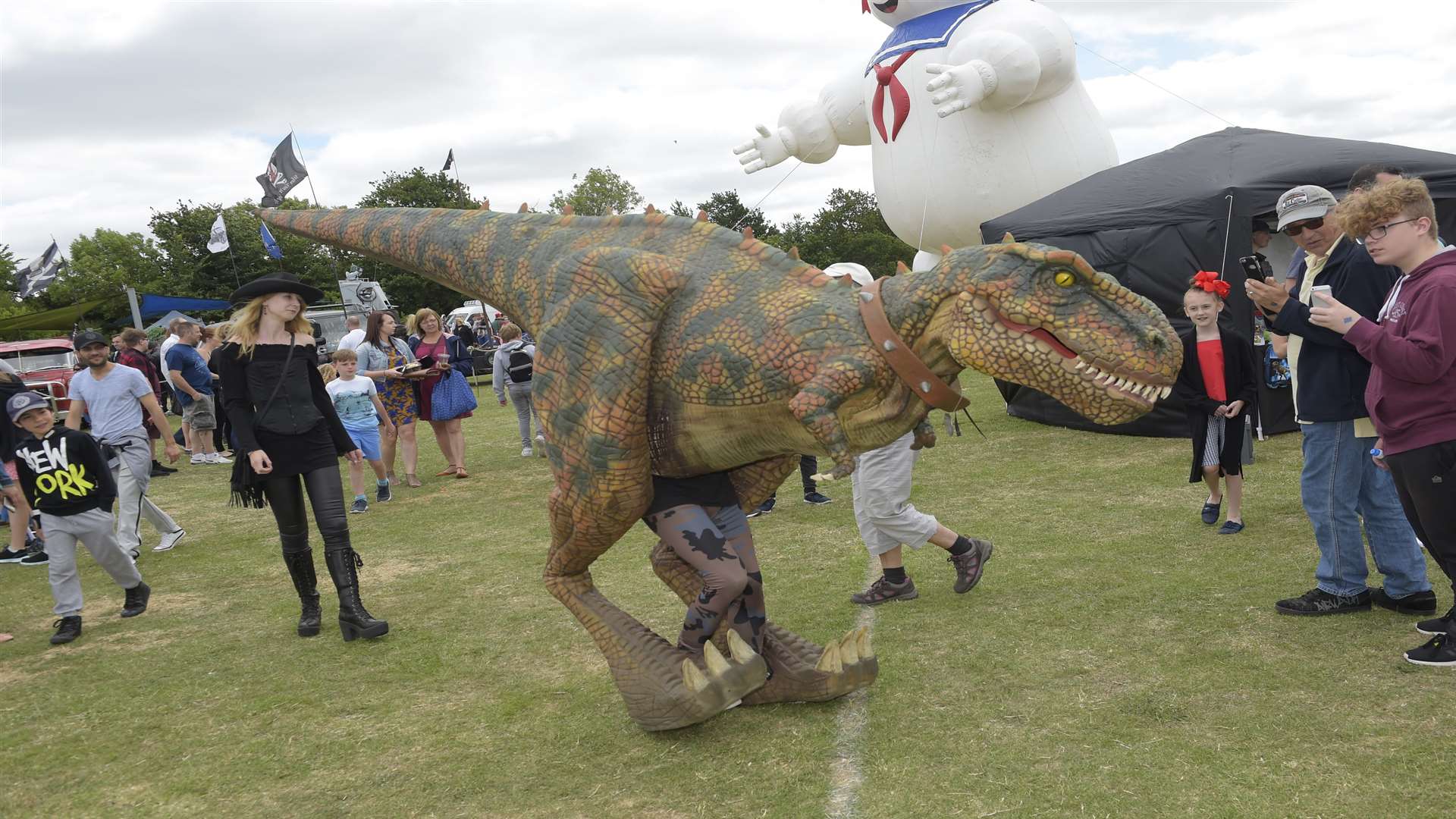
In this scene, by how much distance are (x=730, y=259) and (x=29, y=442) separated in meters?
4.27

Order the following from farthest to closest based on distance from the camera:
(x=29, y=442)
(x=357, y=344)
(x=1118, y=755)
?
(x=357, y=344), (x=29, y=442), (x=1118, y=755)

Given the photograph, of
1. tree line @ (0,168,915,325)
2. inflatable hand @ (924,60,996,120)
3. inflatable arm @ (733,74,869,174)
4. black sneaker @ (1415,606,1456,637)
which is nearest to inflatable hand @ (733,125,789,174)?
inflatable arm @ (733,74,869,174)

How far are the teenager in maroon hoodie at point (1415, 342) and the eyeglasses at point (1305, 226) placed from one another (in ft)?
2.03

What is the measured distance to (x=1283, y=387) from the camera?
834 cm

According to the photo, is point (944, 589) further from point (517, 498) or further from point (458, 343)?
point (458, 343)

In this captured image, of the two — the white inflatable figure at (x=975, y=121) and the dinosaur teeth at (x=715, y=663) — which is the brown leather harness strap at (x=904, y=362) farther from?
the white inflatable figure at (x=975, y=121)

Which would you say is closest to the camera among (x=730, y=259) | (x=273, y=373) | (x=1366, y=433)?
(x=730, y=259)

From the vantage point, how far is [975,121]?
9109 millimetres

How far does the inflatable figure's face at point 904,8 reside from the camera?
9172mm

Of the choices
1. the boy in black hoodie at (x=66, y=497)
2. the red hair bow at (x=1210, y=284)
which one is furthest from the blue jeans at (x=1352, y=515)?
the boy in black hoodie at (x=66, y=497)

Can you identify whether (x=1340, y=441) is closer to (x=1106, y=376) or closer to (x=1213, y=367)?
(x=1213, y=367)

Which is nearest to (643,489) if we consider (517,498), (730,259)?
(730,259)

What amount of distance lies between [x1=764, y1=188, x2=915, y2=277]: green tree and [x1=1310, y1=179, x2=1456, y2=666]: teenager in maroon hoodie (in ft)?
83.3

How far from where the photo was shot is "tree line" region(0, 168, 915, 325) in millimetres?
32406
